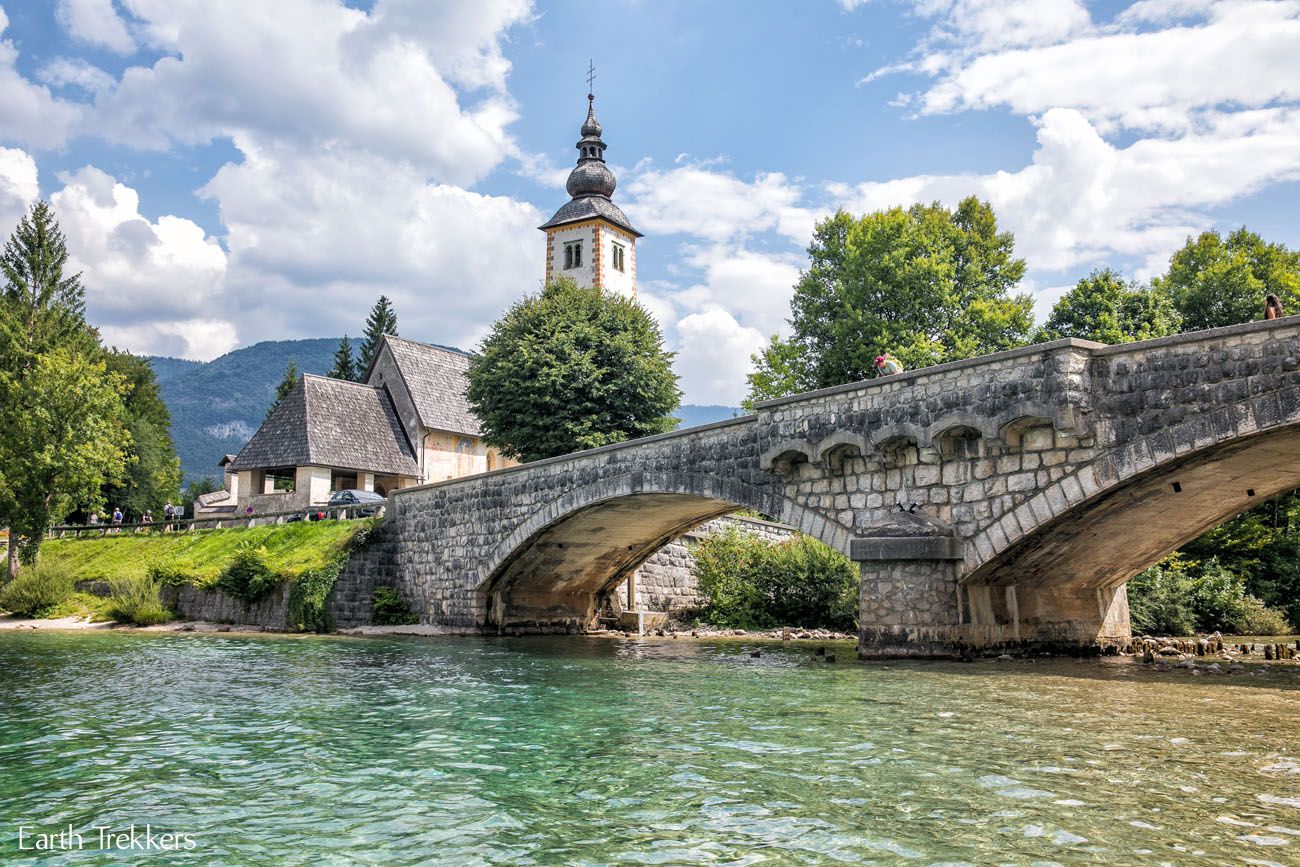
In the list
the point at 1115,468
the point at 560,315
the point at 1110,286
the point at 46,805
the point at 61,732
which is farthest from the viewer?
the point at 560,315

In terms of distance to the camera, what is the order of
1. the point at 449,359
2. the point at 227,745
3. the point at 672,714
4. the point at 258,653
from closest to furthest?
the point at 227,745 → the point at 672,714 → the point at 258,653 → the point at 449,359

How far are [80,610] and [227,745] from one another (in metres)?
26.7

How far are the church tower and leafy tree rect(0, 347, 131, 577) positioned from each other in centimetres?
2374

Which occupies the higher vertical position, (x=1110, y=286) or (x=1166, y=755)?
(x=1110, y=286)

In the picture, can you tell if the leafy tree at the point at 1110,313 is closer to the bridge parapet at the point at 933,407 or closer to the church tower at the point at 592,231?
the bridge parapet at the point at 933,407

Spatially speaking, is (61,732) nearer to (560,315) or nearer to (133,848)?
(133,848)

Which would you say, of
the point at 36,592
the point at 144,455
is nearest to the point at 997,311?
the point at 36,592

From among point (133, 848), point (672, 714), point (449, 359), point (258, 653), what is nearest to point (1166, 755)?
point (672, 714)

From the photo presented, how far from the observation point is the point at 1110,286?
30.4m

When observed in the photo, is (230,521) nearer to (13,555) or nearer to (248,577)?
(13,555)

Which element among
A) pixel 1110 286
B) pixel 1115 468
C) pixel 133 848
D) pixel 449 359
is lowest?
pixel 133 848

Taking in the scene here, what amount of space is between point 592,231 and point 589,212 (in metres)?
1.01

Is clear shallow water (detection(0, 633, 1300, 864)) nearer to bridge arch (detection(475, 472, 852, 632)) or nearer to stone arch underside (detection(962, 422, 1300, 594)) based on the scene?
stone arch underside (detection(962, 422, 1300, 594))

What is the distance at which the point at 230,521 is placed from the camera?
36.1 m
